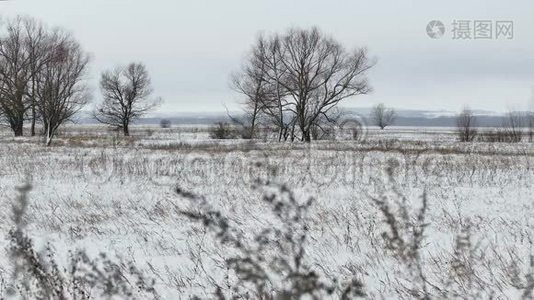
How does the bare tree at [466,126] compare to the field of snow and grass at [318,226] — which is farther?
the bare tree at [466,126]

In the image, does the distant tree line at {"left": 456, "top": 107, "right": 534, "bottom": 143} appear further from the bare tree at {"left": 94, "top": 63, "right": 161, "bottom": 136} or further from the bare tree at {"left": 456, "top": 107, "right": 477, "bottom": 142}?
the bare tree at {"left": 94, "top": 63, "right": 161, "bottom": 136}

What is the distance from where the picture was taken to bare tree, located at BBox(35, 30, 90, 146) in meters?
30.3

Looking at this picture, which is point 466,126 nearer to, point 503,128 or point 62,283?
point 503,128

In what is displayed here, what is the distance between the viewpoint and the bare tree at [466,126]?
39219mm

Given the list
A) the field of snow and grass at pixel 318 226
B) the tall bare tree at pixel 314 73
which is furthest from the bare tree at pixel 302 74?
the field of snow and grass at pixel 318 226

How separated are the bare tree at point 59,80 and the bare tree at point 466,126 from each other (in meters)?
30.4

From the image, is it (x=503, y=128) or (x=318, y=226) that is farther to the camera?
(x=503, y=128)

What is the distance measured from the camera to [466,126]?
39.3 metres

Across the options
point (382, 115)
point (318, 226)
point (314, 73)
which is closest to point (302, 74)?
point (314, 73)

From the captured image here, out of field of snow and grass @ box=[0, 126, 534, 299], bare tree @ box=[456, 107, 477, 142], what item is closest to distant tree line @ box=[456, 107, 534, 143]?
bare tree @ box=[456, 107, 477, 142]

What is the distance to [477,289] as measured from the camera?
3885 mm

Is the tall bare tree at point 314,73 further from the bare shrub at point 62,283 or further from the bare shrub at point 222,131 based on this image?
the bare shrub at point 62,283

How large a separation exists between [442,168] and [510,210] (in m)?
5.80

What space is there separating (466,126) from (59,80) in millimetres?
30796
